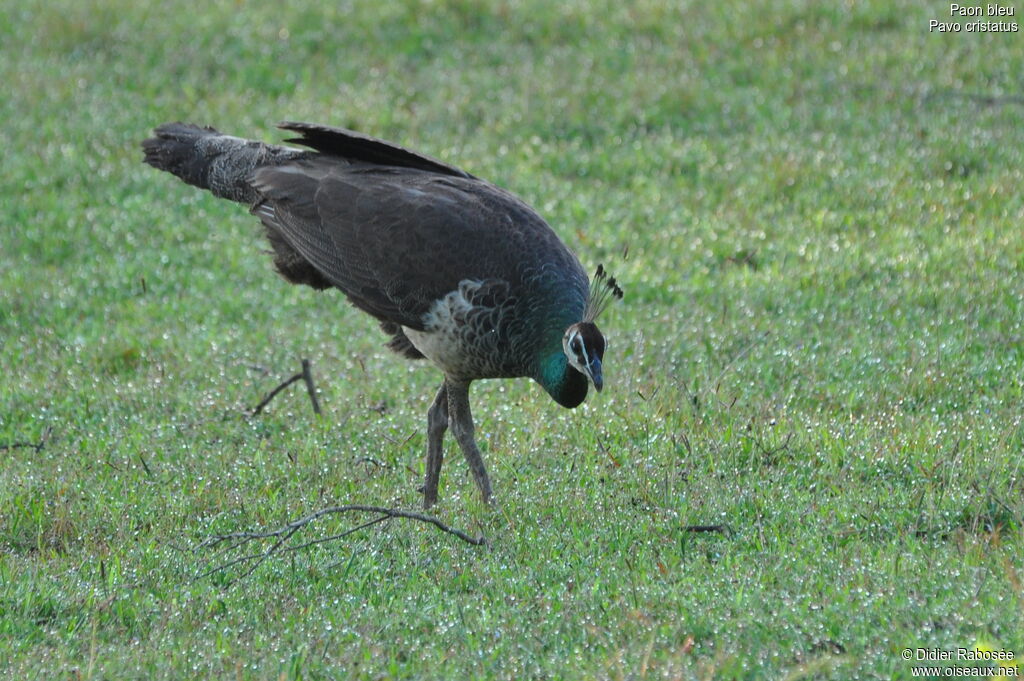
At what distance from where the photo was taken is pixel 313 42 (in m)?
12.4

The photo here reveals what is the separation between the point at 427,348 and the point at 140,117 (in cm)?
633

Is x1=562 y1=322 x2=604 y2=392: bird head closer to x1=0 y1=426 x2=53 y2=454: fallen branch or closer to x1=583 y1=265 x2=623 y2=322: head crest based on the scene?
x1=583 y1=265 x2=623 y2=322: head crest

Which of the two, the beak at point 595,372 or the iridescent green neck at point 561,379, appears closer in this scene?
the beak at point 595,372

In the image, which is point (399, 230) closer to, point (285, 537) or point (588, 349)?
point (588, 349)

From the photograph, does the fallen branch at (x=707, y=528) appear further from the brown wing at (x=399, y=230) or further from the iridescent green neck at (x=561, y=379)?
the brown wing at (x=399, y=230)

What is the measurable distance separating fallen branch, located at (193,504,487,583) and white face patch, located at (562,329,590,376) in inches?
32.2

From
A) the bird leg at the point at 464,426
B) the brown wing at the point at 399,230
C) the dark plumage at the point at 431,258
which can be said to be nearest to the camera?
the dark plumage at the point at 431,258

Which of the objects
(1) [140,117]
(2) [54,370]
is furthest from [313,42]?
(2) [54,370]

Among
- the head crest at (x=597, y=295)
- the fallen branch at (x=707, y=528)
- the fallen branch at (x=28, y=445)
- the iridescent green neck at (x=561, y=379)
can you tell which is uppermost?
the head crest at (x=597, y=295)

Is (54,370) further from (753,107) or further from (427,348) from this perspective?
(753,107)

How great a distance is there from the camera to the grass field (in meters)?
4.62

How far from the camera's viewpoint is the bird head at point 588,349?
5336 mm

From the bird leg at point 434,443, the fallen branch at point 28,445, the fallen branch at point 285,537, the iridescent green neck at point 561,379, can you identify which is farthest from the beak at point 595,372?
the fallen branch at point 28,445

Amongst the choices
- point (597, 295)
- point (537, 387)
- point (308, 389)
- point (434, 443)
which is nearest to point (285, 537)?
point (434, 443)
